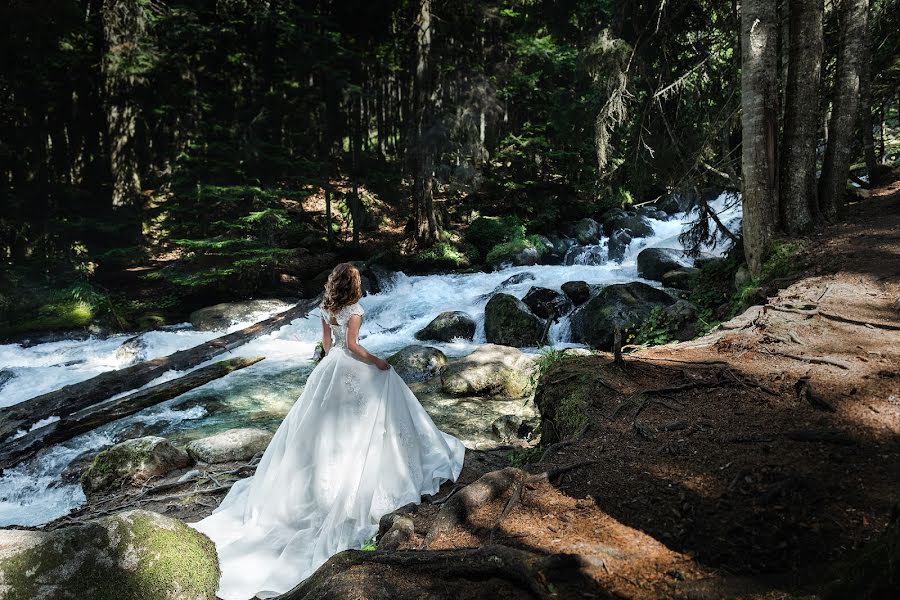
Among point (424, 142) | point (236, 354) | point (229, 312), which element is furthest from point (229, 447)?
point (424, 142)

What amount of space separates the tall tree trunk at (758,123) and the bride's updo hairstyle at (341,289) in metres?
6.89

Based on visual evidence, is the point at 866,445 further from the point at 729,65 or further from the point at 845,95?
the point at 729,65

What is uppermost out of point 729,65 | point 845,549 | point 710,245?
point 729,65

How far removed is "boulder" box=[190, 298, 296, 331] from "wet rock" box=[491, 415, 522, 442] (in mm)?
10479

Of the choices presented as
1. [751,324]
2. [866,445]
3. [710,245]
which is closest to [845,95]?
[710,245]

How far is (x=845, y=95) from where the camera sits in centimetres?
879

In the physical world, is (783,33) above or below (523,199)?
above

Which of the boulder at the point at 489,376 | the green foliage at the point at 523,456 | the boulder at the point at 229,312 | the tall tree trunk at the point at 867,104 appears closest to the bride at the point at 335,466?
the green foliage at the point at 523,456

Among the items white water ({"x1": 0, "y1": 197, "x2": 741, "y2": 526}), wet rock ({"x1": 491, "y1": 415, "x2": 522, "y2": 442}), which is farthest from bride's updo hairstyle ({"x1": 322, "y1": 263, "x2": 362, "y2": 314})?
white water ({"x1": 0, "y1": 197, "x2": 741, "y2": 526})

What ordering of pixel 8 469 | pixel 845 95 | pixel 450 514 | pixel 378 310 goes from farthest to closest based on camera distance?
pixel 378 310, pixel 845 95, pixel 8 469, pixel 450 514

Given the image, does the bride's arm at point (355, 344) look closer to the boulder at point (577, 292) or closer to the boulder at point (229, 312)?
the boulder at point (577, 292)

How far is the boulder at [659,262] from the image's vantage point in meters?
14.8

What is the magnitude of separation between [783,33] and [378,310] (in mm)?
12560

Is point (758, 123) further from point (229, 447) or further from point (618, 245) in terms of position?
point (618, 245)
